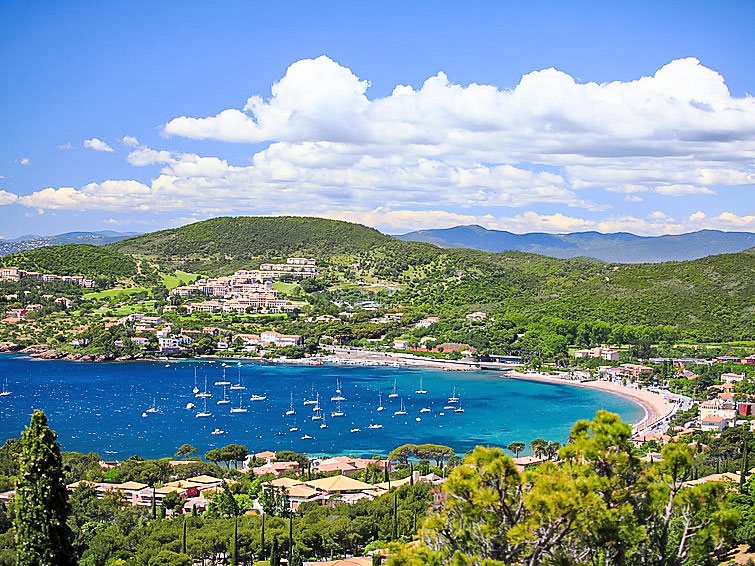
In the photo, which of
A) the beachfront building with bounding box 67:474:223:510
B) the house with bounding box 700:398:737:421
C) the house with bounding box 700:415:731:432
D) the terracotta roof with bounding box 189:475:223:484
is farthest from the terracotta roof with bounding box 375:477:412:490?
the house with bounding box 700:398:737:421

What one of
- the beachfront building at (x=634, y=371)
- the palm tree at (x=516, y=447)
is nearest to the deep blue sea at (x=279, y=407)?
the palm tree at (x=516, y=447)

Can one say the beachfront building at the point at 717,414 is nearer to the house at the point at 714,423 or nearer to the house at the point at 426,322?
the house at the point at 714,423

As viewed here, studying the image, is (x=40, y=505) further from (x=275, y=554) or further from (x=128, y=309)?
(x=128, y=309)

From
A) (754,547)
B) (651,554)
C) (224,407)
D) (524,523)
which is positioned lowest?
(224,407)

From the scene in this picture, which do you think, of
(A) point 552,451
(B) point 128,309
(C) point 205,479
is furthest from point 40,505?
(B) point 128,309

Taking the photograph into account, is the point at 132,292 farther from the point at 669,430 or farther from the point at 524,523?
the point at 524,523

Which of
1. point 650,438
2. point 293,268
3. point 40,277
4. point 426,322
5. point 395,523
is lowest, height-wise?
point 650,438

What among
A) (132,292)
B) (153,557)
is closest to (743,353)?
(153,557)
